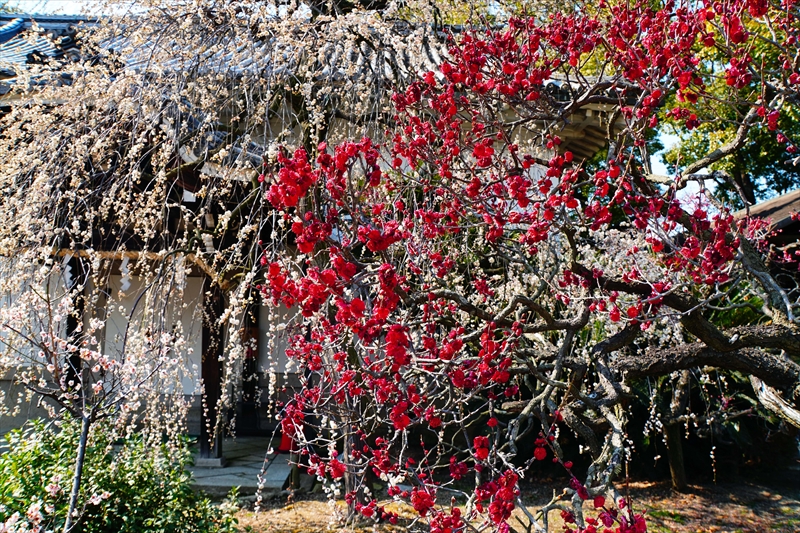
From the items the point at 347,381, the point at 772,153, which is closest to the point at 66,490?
the point at 347,381

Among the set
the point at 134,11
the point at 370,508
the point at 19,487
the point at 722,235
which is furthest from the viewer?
the point at 134,11

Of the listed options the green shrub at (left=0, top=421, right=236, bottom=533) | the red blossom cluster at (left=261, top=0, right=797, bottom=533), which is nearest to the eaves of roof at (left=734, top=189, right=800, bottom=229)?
the red blossom cluster at (left=261, top=0, right=797, bottom=533)

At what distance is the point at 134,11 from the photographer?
3.88 meters

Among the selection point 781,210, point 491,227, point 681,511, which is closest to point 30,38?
point 491,227

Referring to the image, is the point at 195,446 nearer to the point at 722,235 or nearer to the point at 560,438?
the point at 560,438

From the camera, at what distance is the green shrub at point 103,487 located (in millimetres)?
3096

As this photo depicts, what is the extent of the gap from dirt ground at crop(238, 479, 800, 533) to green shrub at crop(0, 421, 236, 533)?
4.03 feet

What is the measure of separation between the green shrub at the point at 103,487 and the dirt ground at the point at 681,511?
4.03 ft

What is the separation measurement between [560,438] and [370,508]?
479cm

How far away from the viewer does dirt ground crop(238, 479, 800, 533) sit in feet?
16.5

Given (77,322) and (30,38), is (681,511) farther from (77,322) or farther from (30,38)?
(30,38)

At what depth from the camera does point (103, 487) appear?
327 cm

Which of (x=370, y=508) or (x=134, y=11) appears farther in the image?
(x=134, y=11)

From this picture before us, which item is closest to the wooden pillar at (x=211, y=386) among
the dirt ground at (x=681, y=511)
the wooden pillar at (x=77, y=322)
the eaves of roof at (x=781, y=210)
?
the dirt ground at (x=681, y=511)
